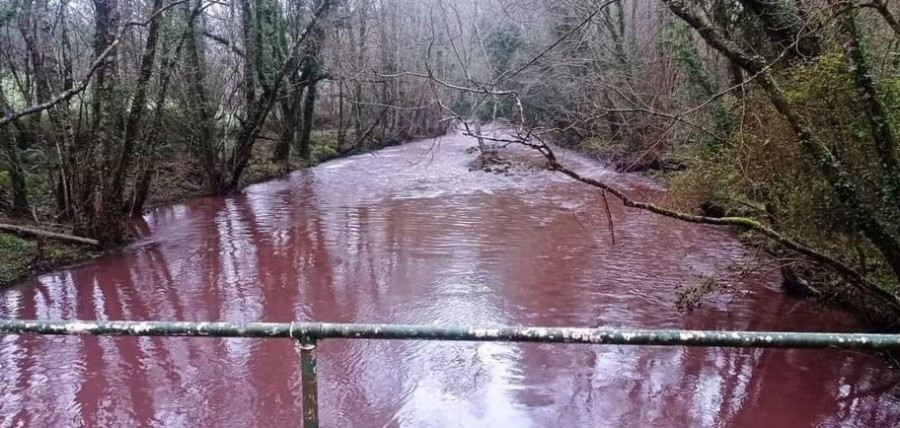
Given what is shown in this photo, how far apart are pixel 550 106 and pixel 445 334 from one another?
24.8m

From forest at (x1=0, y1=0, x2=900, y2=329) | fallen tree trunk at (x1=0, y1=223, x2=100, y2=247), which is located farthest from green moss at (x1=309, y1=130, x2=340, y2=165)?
fallen tree trunk at (x1=0, y1=223, x2=100, y2=247)

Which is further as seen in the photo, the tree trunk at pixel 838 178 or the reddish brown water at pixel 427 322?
the reddish brown water at pixel 427 322

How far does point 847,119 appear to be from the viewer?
5484 millimetres

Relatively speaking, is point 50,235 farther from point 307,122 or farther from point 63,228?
point 307,122

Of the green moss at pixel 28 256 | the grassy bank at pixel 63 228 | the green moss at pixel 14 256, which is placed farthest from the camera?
the grassy bank at pixel 63 228

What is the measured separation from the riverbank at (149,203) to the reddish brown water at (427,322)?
0.39m

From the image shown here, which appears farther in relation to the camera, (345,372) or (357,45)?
(357,45)

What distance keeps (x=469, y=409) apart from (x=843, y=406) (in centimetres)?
348

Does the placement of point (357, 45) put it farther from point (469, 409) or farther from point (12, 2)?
point (469, 409)

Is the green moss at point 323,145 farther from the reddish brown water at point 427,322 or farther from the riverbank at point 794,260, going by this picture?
the riverbank at point 794,260

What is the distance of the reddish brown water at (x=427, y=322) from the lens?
18.8 ft

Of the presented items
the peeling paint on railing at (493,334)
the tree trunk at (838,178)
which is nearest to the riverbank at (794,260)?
the tree trunk at (838,178)

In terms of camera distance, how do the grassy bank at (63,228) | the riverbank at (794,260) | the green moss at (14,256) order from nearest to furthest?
1. the riverbank at (794,260)
2. the green moss at (14,256)
3. the grassy bank at (63,228)

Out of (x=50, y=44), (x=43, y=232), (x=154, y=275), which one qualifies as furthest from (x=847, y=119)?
(x=50, y=44)
